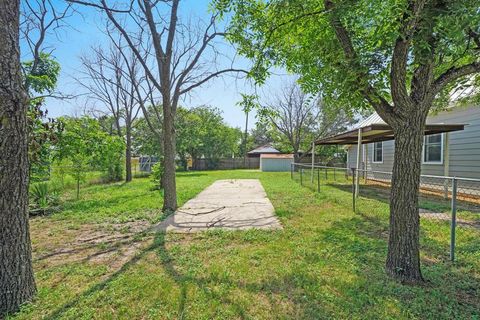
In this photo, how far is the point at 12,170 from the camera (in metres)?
2.22

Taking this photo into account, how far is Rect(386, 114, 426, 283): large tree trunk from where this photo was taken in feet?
8.65

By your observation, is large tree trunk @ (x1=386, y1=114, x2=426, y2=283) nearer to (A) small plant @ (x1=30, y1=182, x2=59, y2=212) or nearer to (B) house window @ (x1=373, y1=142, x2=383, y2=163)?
(A) small plant @ (x1=30, y1=182, x2=59, y2=212)

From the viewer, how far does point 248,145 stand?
4128 cm

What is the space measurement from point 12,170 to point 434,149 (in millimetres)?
11656

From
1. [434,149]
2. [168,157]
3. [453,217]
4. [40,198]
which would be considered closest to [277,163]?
[434,149]

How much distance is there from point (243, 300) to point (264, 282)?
41 centimetres

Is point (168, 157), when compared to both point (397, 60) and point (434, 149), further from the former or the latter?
point (434, 149)

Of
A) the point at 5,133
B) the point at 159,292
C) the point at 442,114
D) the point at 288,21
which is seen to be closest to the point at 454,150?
the point at 442,114

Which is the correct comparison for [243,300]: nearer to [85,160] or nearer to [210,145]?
[85,160]

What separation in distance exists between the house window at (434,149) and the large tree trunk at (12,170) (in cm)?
1111

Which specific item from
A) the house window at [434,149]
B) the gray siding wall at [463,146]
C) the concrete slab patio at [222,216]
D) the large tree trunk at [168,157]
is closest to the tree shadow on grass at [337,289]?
the concrete slab patio at [222,216]

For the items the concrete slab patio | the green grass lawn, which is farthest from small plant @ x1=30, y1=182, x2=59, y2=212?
the concrete slab patio

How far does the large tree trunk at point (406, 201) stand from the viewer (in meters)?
2.64

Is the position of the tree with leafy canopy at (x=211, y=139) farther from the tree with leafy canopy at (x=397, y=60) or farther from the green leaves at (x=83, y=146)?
the tree with leafy canopy at (x=397, y=60)
